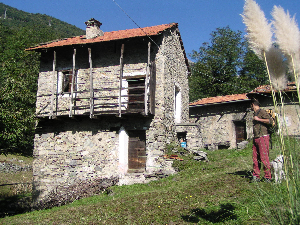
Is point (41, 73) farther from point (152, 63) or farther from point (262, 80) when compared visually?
point (262, 80)

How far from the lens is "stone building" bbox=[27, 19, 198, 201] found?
11969 millimetres

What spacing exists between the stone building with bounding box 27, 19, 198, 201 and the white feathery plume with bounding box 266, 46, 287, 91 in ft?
28.9

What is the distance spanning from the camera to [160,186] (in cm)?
934

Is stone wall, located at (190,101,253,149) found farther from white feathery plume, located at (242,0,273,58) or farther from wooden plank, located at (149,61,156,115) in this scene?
white feathery plume, located at (242,0,273,58)

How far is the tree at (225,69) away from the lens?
28547mm

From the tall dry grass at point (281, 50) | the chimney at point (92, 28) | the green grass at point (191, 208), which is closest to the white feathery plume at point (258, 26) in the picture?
the tall dry grass at point (281, 50)

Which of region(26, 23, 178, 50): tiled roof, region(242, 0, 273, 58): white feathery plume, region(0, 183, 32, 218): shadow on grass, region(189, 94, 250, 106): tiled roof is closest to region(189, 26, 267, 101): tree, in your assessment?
region(189, 94, 250, 106): tiled roof

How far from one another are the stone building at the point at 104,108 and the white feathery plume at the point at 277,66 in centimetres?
881

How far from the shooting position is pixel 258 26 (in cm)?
255

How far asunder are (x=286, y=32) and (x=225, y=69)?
89.7ft

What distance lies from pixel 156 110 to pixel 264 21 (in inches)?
382

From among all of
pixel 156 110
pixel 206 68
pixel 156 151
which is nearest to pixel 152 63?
pixel 156 110

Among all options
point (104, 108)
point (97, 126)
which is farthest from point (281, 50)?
point (97, 126)

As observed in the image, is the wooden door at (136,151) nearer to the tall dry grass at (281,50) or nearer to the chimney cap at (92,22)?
the chimney cap at (92,22)
